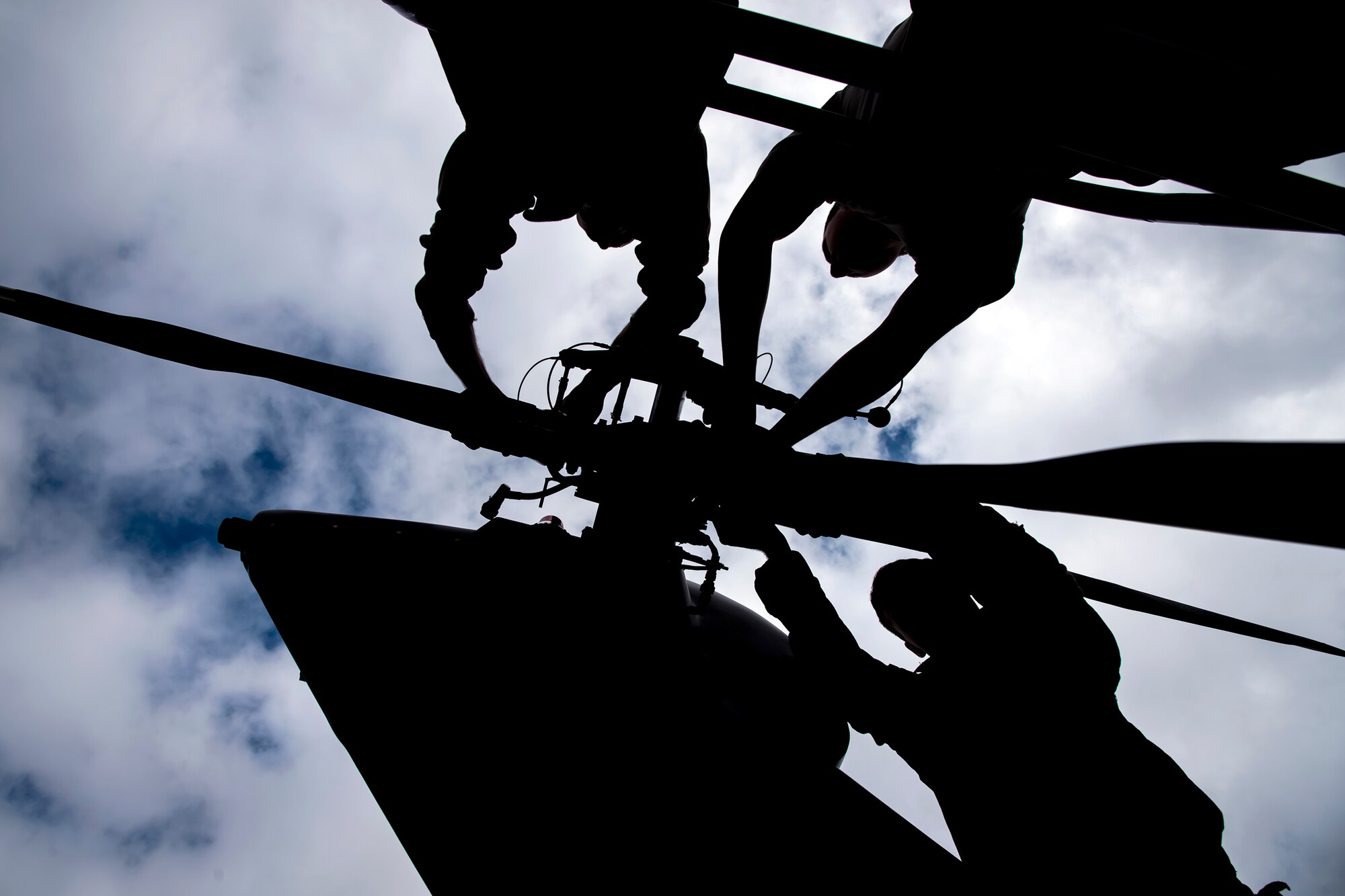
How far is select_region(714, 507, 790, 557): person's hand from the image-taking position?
3006 mm

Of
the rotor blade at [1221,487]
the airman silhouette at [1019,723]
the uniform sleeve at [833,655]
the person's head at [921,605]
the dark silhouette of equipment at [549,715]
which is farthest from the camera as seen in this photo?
the person's head at [921,605]

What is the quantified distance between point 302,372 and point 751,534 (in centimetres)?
236

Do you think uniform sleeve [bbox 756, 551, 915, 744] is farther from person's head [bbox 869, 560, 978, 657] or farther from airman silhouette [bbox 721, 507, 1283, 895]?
person's head [bbox 869, 560, 978, 657]

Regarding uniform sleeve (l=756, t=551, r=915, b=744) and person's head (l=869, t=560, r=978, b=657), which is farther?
person's head (l=869, t=560, r=978, b=657)

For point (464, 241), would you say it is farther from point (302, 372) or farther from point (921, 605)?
point (921, 605)

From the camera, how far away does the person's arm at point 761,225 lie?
286 centimetres

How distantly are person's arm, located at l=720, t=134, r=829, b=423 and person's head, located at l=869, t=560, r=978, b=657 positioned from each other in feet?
5.54

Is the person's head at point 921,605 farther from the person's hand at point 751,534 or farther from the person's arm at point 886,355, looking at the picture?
→ the person's arm at point 886,355

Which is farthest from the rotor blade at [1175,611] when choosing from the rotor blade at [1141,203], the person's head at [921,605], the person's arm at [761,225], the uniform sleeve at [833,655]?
the person's arm at [761,225]

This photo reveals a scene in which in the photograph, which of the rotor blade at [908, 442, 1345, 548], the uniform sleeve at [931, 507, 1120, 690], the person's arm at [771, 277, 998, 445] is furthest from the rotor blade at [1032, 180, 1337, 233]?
the rotor blade at [908, 442, 1345, 548]

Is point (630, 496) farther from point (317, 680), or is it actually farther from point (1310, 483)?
point (1310, 483)

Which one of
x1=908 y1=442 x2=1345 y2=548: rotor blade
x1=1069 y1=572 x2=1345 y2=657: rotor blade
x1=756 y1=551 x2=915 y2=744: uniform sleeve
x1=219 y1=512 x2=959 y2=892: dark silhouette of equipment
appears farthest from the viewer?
x1=1069 y1=572 x2=1345 y2=657: rotor blade

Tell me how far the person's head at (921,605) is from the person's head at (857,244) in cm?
216

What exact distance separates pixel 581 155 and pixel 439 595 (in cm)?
220
